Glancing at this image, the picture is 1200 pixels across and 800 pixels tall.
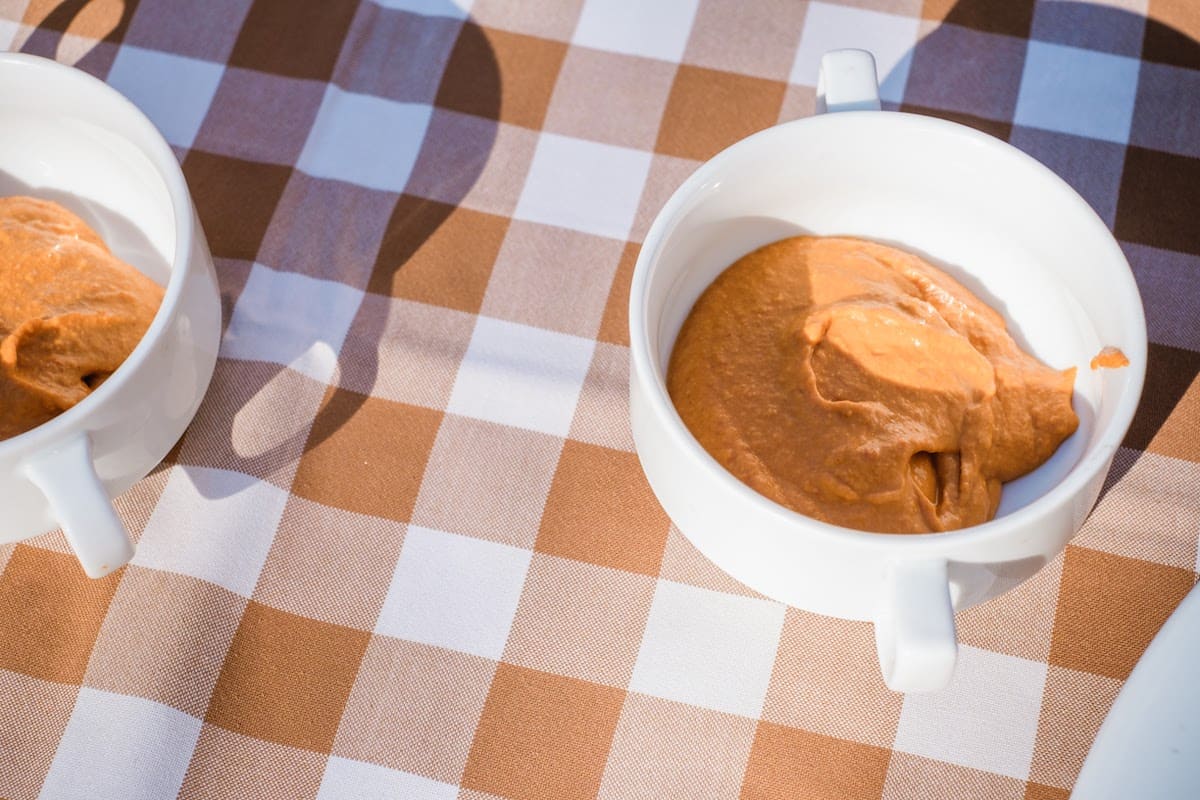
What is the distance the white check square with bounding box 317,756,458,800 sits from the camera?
2.46ft

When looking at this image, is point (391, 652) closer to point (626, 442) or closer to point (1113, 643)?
point (626, 442)

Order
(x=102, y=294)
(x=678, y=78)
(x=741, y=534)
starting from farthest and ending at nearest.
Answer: (x=678, y=78), (x=102, y=294), (x=741, y=534)

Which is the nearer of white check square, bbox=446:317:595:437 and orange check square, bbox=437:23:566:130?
white check square, bbox=446:317:595:437

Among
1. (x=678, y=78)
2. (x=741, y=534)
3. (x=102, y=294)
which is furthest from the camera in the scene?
(x=678, y=78)

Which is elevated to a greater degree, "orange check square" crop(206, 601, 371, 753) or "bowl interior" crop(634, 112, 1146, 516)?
"bowl interior" crop(634, 112, 1146, 516)

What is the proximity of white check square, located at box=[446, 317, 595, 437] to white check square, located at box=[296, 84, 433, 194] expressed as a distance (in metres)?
0.17

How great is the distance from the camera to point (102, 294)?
764mm

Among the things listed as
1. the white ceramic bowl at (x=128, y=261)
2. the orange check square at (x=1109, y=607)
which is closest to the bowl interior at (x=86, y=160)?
the white ceramic bowl at (x=128, y=261)

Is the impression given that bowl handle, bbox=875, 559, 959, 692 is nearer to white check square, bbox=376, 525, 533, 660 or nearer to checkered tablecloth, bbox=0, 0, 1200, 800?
checkered tablecloth, bbox=0, 0, 1200, 800

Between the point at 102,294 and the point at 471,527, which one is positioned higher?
the point at 102,294

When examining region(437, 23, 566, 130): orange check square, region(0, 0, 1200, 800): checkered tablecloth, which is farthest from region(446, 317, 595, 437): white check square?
region(437, 23, 566, 130): orange check square

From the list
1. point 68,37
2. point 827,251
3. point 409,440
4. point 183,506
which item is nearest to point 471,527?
point 409,440

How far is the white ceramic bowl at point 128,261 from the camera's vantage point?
2.16ft

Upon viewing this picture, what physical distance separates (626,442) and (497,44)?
0.40 metres
